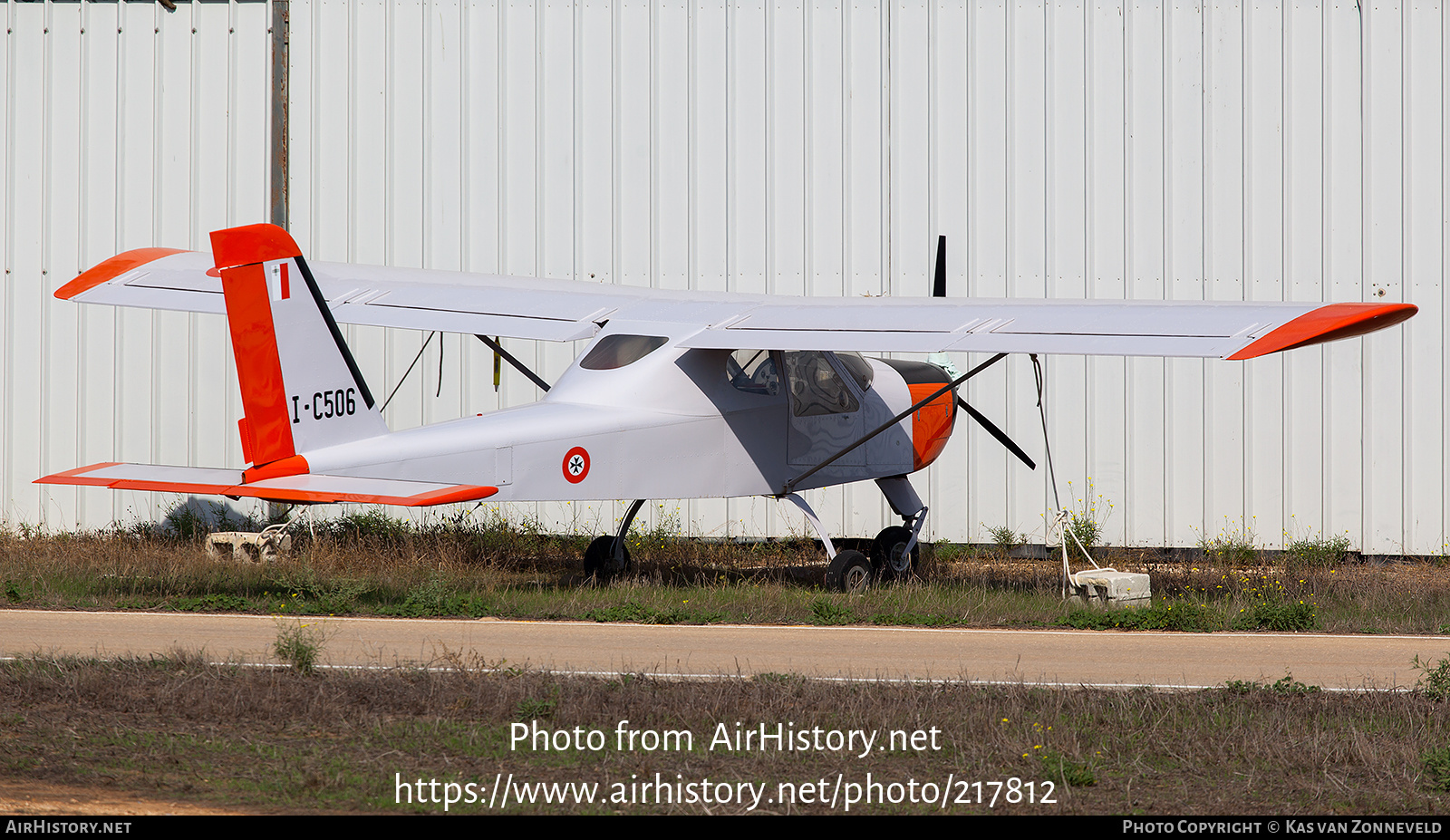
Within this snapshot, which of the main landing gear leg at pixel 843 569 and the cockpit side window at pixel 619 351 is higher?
the cockpit side window at pixel 619 351

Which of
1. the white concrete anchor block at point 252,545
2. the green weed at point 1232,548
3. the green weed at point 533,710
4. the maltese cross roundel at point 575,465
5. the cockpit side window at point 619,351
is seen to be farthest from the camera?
the green weed at point 1232,548

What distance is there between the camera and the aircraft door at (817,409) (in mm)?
12820

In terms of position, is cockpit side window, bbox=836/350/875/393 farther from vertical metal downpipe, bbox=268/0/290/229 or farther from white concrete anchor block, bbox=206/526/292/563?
vertical metal downpipe, bbox=268/0/290/229

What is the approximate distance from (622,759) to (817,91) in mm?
11496

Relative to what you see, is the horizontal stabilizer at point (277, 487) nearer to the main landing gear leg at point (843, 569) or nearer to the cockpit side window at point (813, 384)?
the main landing gear leg at point (843, 569)

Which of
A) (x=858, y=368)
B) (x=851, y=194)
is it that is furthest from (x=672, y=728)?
(x=851, y=194)

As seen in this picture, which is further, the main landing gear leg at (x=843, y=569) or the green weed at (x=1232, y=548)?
the green weed at (x=1232, y=548)

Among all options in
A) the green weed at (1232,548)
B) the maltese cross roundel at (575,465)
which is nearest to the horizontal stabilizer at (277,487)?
the maltese cross roundel at (575,465)

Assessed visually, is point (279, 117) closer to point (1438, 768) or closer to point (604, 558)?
point (604, 558)

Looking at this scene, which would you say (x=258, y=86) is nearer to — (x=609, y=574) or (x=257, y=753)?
(x=609, y=574)

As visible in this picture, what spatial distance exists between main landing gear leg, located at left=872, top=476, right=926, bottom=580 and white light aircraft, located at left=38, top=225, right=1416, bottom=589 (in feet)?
0.07

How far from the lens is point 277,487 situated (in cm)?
955

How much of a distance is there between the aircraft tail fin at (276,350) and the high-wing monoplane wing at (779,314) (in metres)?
0.33

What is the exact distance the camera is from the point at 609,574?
1334 cm
